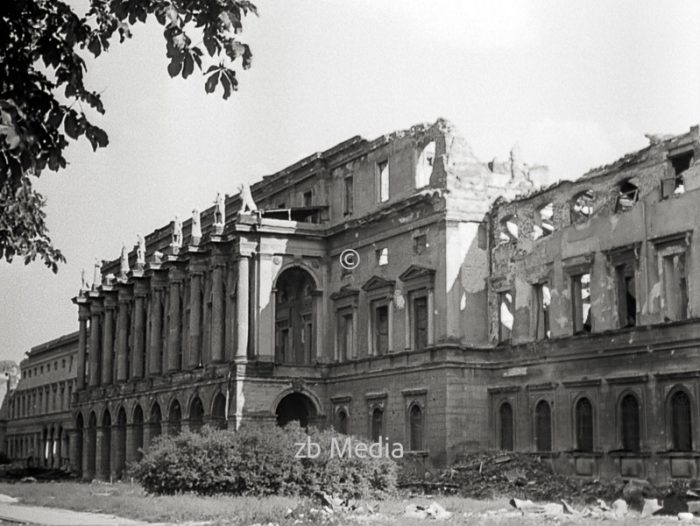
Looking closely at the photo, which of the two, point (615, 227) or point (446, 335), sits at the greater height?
point (615, 227)

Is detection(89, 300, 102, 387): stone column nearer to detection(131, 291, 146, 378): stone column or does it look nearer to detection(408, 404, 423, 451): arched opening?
detection(131, 291, 146, 378): stone column

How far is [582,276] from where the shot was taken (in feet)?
114

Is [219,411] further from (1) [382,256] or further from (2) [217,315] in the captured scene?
(1) [382,256]

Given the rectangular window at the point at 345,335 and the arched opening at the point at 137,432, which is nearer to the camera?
the rectangular window at the point at 345,335

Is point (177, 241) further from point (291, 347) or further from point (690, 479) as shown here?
point (690, 479)

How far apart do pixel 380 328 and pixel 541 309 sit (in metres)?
8.29

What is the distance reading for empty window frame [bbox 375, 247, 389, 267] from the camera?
41.7m

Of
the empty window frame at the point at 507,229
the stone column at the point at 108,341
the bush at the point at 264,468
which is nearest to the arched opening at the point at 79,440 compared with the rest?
the stone column at the point at 108,341

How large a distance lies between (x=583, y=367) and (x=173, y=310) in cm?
2499

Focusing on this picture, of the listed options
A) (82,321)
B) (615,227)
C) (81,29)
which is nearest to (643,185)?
(615,227)

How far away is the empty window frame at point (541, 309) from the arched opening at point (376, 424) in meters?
8.33

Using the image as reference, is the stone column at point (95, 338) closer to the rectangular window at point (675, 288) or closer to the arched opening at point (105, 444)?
the arched opening at point (105, 444)

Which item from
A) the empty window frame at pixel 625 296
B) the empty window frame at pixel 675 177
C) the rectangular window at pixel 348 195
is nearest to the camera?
the empty window frame at pixel 675 177

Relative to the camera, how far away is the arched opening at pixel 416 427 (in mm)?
38781
